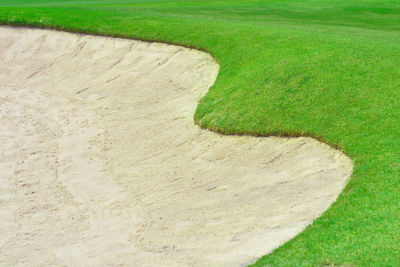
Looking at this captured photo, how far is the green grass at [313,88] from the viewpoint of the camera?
27.1 feet

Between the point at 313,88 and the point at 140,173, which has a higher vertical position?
the point at 313,88

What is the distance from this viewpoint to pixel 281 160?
39.8 feet

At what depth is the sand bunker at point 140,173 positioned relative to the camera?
31.7 feet

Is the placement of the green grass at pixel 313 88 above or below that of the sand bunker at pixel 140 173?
above

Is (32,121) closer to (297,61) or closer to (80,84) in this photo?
(80,84)

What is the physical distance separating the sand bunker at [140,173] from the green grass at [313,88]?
47 cm

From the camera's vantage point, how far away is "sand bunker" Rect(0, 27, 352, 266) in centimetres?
967

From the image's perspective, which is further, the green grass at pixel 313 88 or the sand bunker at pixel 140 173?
the sand bunker at pixel 140 173

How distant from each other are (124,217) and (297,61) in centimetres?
694

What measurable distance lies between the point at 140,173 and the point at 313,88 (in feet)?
15.0

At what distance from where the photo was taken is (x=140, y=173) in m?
13.4

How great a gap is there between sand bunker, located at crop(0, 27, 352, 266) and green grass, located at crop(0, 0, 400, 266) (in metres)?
0.47

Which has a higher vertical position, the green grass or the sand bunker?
the green grass

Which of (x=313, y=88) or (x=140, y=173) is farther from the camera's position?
(x=313, y=88)
